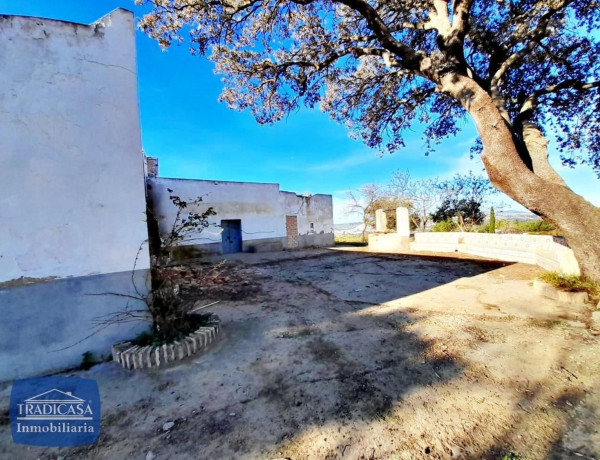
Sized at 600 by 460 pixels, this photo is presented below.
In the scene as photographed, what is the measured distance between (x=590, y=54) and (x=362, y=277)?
7219 millimetres

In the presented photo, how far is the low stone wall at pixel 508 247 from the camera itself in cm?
453

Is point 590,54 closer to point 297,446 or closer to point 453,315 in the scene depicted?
point 453,315

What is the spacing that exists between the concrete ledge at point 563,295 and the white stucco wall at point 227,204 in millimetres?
9724

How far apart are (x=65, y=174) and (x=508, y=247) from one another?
10.2 m

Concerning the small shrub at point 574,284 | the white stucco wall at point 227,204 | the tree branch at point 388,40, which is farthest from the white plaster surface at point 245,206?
the small shrub at point 574,284

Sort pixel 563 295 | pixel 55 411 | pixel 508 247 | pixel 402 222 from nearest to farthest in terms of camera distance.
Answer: pixel 55 411, pixel 563 295, pixel 508 247, pixel 402 222

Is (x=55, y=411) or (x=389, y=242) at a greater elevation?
(x=389, y=242)

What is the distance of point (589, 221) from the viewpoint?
356 cm

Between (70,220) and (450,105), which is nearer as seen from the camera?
(70,220)

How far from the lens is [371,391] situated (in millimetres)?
2041

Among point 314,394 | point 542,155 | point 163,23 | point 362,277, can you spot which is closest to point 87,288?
point 314,394

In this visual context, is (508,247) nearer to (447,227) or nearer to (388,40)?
(447,227)

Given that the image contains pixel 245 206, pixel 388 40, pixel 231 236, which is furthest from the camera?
pixel 245 206

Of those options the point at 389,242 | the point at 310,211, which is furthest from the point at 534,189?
the point at 310,211
